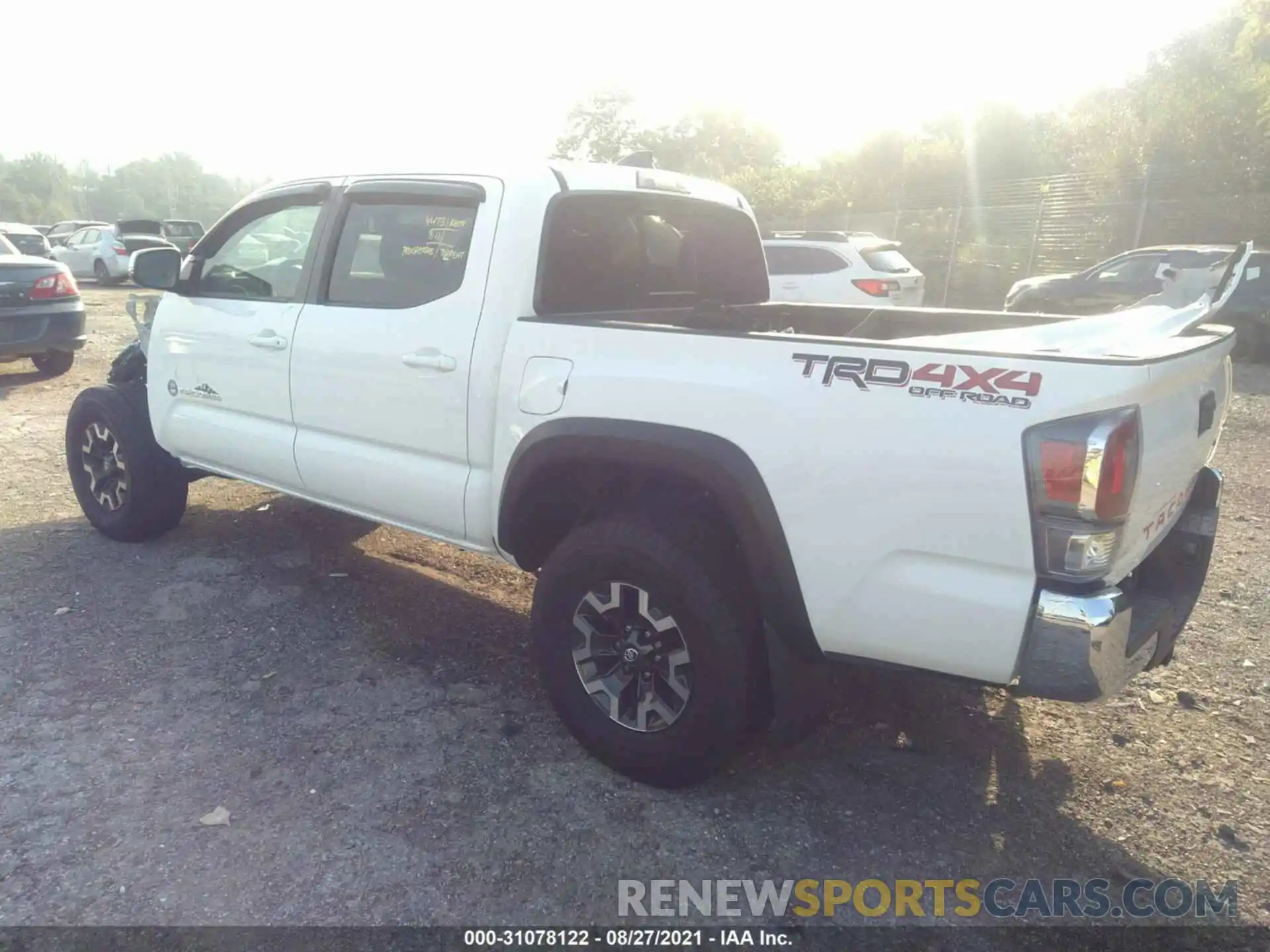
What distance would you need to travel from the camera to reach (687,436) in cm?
278

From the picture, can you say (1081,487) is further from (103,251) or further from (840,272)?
(103,251)

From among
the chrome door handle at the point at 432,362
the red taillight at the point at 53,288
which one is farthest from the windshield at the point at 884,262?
the chrome door handle at the point at 432,362

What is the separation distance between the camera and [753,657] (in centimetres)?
282

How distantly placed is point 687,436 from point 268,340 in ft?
7.22

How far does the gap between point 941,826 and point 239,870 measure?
2061 millimetres

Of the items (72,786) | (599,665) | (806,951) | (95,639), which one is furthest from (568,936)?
(95,639)

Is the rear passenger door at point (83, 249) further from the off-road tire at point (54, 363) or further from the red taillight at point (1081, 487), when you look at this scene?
the red taillight at point (1081, 487)

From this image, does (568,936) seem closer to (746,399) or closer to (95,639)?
(746,399)

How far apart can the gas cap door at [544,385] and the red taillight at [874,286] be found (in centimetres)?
948

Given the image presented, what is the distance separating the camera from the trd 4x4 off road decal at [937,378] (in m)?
2.30

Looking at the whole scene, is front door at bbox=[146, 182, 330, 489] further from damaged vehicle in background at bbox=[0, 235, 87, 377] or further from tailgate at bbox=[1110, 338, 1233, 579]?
damaged vehicle in background at bbox=[0, 235, 87, 377]

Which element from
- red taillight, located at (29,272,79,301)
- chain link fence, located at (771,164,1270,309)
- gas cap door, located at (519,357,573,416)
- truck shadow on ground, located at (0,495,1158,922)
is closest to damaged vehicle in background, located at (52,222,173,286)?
red taillight, located at (29,272,79,301)

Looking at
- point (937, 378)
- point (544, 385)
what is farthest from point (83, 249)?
point (937, 378)

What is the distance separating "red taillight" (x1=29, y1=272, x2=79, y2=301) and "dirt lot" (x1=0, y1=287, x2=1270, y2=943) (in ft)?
18.3
